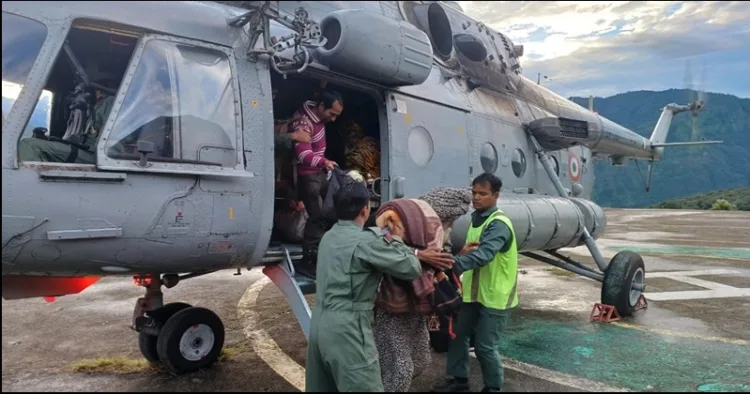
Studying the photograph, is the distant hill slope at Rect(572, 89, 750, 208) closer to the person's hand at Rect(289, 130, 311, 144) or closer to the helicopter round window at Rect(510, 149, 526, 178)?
the helicopter round window at Rect(510, 149, 526, 178)

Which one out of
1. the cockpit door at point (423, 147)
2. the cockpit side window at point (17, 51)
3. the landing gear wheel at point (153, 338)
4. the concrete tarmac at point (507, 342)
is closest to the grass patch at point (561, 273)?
the concrete tarmac at point (507, 342)

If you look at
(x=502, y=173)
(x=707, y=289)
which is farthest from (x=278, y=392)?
(x=707, y=289)

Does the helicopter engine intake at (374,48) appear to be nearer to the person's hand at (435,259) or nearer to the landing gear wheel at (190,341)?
the person's hand at (435,259)

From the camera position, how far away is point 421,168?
525 cm

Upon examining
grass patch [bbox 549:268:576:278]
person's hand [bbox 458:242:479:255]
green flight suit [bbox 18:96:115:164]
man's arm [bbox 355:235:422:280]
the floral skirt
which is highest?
green flight suit [bbox 18:96:115:164]

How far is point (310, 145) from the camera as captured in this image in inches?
170

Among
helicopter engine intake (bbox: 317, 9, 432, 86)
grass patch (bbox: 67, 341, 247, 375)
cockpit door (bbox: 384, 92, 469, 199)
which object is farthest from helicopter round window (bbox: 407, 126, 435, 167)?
grass patch (bbox: 67, 341, 247, 375)

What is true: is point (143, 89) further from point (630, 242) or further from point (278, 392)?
point (630, 242)

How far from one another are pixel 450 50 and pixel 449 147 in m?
1.45

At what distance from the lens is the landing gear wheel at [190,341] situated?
14.1 ft

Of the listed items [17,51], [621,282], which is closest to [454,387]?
[17,51]

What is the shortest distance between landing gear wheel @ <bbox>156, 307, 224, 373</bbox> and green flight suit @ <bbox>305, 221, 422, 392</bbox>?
205 cm

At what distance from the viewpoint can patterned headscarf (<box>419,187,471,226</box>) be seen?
3.52 metres

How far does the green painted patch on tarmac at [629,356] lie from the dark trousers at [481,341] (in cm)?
121
